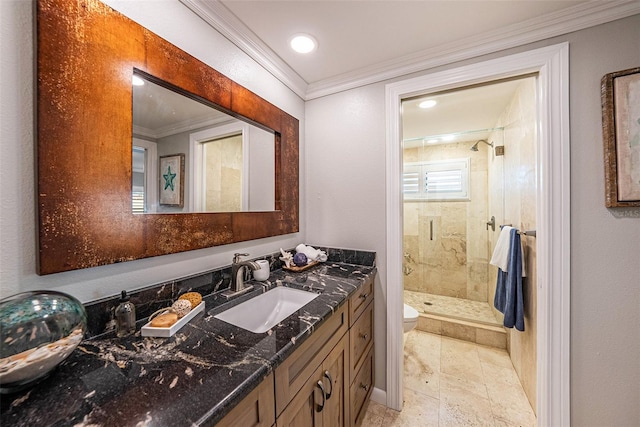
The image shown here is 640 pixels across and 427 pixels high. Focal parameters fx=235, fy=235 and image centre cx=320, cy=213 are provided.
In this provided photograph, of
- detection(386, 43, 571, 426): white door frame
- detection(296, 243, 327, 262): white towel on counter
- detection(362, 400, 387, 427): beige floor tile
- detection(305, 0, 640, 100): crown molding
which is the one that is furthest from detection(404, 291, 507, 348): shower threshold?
detection(305, 0, 640, 100): crown molding

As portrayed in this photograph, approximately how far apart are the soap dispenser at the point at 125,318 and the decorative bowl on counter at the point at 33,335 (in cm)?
16

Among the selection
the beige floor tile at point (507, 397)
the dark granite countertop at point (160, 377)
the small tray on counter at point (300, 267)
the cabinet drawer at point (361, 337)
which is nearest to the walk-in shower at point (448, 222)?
the beige floor tile at point (507, 397)

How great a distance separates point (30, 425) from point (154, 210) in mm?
660

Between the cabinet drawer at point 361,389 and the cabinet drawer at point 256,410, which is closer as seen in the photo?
the cabinet drawer at point 256,410

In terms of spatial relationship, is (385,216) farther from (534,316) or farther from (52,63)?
(52,63)

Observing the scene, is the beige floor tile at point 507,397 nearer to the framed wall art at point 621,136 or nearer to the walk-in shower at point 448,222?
the walk-in shower at point 448,222

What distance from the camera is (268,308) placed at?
1244 mm

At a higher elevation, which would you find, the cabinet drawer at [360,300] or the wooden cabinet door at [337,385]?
the cabinet drawer at [360,300]

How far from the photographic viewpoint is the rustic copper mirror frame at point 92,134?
68 cm

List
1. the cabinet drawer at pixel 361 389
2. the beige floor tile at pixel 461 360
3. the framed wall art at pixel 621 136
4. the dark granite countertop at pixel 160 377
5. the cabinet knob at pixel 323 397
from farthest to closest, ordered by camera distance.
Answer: the beige floor tile at pixel 461 360 < the cabinet drawer at pixel 361 389 < the framed wall art at pixel 621 136 < the cabinet knob at pixel 323 397 < the dark granite countertop at pixel 160 377

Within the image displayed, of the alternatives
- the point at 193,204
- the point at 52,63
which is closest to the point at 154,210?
the point at 193,204

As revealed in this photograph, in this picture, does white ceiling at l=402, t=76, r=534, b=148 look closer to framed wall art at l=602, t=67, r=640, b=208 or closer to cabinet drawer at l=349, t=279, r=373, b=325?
framed wall art at l=602, t=67, r=640, b=208

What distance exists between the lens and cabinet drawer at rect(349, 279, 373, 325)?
49.2 inches

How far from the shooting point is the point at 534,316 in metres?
1.53
